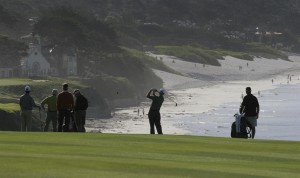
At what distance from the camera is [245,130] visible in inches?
1154

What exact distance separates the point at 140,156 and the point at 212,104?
272 ft

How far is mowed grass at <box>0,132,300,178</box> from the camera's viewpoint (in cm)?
1866

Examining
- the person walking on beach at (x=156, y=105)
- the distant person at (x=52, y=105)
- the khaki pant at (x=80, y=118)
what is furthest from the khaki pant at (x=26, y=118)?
the person walking on beach at (x=156, y=105)

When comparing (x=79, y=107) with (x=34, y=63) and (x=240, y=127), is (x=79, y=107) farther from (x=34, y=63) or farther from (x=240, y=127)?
(x=34, y=63)

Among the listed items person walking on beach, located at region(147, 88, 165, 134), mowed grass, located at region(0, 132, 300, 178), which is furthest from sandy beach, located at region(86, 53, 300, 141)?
mowed grass, located at region(0, 132, 300, 178)

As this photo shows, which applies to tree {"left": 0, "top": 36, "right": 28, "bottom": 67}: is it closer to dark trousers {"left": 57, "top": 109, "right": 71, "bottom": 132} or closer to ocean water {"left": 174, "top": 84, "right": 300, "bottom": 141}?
ocean water {"left": 174, "top": 84, "right": 300, "bottom": 141}

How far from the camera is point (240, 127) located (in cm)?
2931

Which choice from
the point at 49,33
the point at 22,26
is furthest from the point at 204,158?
the point at 22,26

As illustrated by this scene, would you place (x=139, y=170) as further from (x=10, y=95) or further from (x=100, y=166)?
(x=10, y=95)

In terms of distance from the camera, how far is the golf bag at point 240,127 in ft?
95.6

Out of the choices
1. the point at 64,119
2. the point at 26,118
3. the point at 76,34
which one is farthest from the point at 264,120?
the point at 64,119

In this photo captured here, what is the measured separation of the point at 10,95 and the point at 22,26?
78.1 metres

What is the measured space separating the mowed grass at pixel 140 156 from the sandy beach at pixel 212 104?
110 feet

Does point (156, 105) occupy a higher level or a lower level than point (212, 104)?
higher
